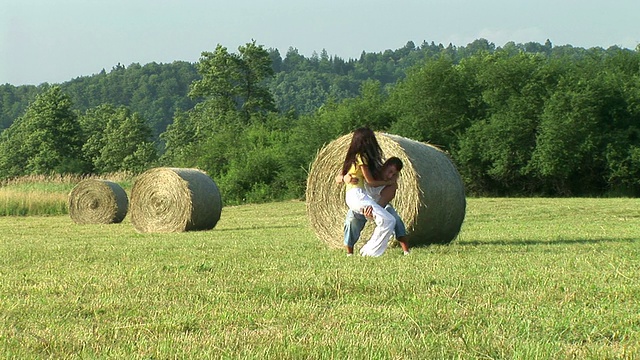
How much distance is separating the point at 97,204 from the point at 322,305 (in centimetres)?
2032

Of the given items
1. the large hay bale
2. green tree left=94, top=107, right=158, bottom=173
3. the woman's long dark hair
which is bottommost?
green tree left=94, top=107, right=158, bottom=173

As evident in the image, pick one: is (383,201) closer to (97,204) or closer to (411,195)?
(411,195)

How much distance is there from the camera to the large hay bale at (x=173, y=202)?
1955cm

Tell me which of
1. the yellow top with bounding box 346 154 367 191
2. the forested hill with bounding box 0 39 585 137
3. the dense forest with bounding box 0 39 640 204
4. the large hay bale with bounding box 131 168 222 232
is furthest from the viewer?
the forested hill with bounding box 0 39 585 137

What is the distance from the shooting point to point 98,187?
25.4m

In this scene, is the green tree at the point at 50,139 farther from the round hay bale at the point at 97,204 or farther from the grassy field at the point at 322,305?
the grassy field at the point at 322,305

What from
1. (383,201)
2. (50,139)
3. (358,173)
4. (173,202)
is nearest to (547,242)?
(383,201)

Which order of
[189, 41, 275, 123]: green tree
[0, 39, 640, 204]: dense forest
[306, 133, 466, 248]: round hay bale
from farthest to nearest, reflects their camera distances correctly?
[189, 41, 275, 123]: green tree < [0, 39, 640, 204]: dense forest < [306, 133, 466, 248]: round hay bale

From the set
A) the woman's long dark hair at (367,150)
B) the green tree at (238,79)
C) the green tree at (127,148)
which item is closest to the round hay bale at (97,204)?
the woman's long dark hair at (367,150)

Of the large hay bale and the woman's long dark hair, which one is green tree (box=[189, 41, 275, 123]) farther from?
the woman's long dark hair

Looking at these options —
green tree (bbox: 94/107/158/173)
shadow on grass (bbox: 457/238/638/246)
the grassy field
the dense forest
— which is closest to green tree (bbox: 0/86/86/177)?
green tree (bbox: 94/107/158/173)

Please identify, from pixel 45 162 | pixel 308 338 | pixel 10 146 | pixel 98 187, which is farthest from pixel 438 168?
pixel 10 146

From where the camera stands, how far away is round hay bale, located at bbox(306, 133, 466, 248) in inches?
481

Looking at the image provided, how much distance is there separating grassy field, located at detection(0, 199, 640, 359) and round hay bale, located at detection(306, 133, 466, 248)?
1741 millimetres
